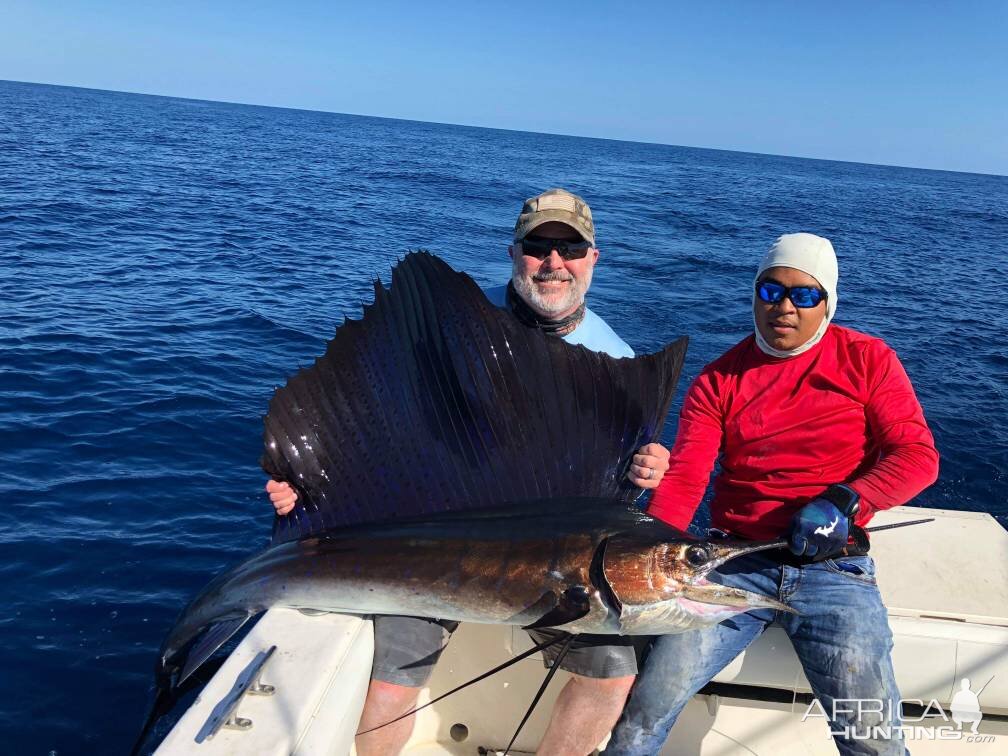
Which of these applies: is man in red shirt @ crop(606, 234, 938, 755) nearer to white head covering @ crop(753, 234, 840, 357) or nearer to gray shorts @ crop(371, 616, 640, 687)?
white head covering @ crop(753, 234, 840, 357)

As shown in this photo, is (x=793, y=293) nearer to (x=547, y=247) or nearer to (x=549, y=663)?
(x=547, y=247)

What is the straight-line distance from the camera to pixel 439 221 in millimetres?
15945

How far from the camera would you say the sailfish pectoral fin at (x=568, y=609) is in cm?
152

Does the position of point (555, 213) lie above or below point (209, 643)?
above

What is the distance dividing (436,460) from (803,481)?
100 cm

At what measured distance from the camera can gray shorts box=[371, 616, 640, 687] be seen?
5.93ft

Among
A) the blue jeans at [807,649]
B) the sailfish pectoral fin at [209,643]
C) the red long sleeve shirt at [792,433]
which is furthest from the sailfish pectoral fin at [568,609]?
the sailfish pectoral fin at [209,643]

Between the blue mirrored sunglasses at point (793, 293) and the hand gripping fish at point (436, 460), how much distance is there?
467 mm

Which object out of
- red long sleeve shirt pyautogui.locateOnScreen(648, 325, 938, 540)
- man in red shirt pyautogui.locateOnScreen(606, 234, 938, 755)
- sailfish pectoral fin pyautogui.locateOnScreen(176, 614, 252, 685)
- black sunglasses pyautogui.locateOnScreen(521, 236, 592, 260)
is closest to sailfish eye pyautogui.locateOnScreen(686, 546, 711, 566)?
man in red shirt pyautogui.locateOnScreen(606, 234, 938, 755)

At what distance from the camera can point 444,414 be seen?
72.2 inches

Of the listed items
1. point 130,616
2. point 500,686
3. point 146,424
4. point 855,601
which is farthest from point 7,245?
point 855,601

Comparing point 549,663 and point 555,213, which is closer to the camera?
point 549,663

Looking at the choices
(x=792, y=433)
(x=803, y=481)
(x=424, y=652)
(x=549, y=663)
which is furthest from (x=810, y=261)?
(x=424, y=652)

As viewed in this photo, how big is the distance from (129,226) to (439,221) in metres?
6.26
